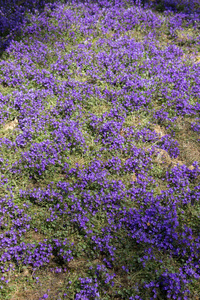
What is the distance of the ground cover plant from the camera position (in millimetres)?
4059

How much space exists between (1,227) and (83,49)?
4804 millimetres

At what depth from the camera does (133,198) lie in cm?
473

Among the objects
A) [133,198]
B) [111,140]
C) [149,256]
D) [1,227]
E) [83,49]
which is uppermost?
Answer: [83,49]

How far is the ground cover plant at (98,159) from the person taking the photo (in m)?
4.06

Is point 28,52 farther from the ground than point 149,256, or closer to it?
farther from the ground

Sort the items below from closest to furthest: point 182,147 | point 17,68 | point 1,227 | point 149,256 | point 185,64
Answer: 1. point 149,256
2. point 1,227
3. point 182,147
4. point 17,68
5. point 185,64

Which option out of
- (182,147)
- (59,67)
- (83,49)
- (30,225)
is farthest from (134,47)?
(30,225)

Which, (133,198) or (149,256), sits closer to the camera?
A: (149,256)

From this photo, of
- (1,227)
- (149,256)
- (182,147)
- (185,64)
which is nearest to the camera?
(149,256)

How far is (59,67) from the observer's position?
698cm

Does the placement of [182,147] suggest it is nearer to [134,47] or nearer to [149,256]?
[149,256]

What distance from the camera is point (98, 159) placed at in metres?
5.35

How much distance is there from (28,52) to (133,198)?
4781 millimetres

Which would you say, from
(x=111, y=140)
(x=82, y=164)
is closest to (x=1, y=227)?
(x=82, y=164)
